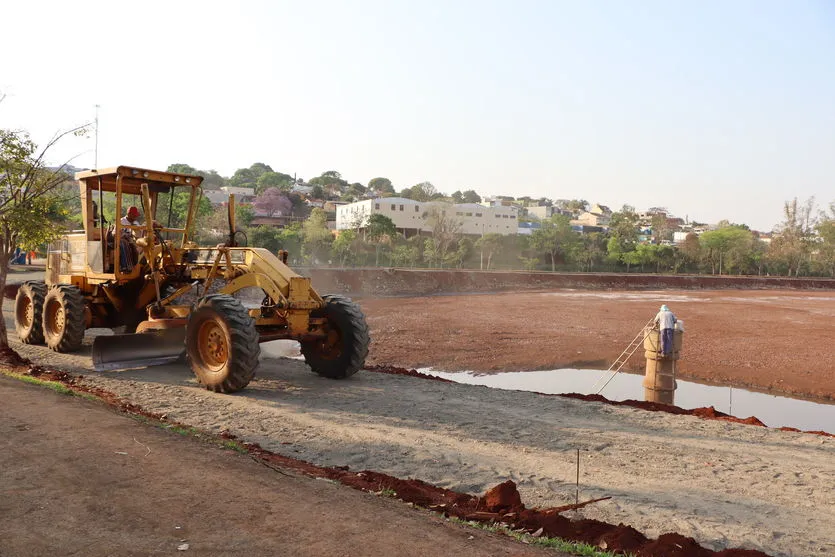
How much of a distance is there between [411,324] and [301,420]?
19439mm

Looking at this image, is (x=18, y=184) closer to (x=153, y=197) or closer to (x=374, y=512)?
(x=153, y=197)

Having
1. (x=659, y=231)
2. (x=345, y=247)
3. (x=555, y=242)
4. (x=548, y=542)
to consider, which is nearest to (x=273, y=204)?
(x=345, y=247)

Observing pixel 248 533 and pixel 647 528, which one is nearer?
pixel 248 533

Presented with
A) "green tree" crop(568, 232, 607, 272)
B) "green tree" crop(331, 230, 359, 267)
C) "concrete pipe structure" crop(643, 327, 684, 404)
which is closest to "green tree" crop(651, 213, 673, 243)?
"green tree" crop(568, 232, 607, 272)

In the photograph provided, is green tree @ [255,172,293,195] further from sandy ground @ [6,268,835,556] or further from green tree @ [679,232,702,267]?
sandy ground @ [6,268,835,556]

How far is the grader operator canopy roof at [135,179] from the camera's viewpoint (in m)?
12.0

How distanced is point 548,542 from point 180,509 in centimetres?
283

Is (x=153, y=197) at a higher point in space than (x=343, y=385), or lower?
higher

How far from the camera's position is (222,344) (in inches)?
403

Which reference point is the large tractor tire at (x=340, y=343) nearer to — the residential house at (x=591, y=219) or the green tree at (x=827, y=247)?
the green tree at (x=827, y=247)

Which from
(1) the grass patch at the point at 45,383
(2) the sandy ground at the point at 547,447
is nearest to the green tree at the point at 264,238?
(2) the sandy ground at the point at 547,447

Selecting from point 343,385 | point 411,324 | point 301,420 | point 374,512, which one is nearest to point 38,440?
point 301,420

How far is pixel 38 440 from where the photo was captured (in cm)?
696

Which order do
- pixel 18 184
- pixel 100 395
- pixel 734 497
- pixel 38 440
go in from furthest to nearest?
pixel 18 184, pixel 100 395, pixel 38 440, pixel 734 497
